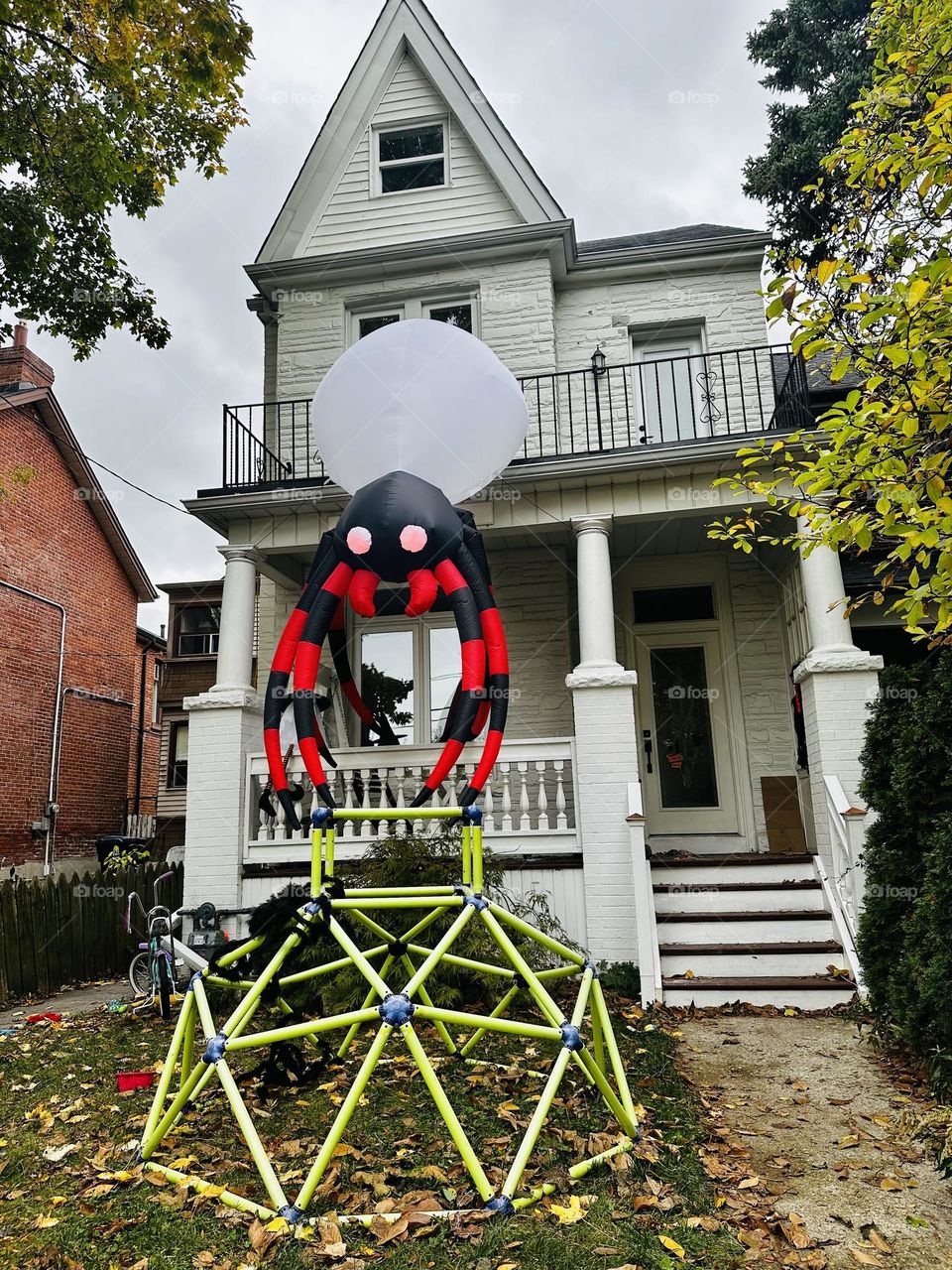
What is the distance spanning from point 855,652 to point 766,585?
2.67 meters

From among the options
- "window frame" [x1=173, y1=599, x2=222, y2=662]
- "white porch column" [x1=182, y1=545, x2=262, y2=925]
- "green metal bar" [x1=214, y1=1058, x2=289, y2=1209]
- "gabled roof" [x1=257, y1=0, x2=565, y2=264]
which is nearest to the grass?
"green metal bar" [x1=214, y1=1058, x2=289, y2=1209]

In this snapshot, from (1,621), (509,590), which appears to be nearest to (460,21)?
(509,590)

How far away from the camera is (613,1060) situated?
3598 millimetres

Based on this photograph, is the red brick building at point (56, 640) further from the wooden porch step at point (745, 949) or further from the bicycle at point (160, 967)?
the wooden porch step at point (745, 949)

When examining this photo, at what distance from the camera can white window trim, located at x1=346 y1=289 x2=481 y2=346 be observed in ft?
34.1

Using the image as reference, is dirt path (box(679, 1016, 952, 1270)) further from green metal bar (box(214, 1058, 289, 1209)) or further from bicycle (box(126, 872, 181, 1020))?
bicycle (box(126, 872, 181, 1020))

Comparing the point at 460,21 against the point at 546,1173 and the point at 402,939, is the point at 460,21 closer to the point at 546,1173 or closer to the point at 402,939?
the point at 402,939

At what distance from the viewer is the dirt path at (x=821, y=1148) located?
2861 millimetres

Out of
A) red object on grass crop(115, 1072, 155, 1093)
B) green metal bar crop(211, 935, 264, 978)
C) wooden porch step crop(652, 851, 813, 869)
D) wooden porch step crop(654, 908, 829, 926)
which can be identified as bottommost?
red object on grass crop(115, 1072, 155, 1093)

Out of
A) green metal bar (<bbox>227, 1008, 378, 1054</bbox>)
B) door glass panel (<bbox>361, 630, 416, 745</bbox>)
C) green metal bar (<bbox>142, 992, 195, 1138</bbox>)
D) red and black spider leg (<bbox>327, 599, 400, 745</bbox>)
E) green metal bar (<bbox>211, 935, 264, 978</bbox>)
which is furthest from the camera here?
door glass panel (<bbox>361, 630, 416, 745</bbox>)

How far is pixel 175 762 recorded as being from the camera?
20.3 m

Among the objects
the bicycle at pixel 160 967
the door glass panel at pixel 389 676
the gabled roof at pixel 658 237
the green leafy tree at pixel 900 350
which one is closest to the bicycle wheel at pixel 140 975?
the bicycle at pixel 160 967

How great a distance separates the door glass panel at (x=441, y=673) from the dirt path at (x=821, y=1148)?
4885 millimetres

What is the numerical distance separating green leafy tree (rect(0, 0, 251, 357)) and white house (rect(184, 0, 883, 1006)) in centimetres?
199
